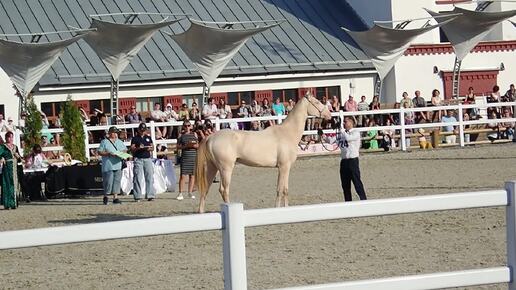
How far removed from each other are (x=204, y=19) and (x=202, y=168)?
2288 centimetres

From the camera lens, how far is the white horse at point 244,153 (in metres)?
17.5

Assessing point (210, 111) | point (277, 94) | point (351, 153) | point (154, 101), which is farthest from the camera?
point (277, 94)

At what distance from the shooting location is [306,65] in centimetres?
3959

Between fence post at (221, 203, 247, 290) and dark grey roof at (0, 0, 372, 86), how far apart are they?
3013 centimetres

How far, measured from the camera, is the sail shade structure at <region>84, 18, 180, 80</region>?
2855cm

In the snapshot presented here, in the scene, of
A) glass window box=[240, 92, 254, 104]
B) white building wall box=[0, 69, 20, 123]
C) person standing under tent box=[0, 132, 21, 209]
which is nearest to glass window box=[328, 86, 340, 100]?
glass window box=[240, 92, 254, 104]

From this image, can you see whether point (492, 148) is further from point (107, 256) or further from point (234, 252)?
point (234, 252)

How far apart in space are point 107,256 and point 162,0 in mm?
28296

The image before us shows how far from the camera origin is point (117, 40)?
1157 inches

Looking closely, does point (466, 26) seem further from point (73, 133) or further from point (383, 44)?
point (73, 133)

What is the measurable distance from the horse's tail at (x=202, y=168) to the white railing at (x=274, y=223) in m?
10.7

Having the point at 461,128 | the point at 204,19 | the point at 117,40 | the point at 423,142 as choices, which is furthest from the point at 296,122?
the point at 204,19

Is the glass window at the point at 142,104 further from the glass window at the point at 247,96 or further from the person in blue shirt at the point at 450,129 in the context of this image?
the person in blue shirt at the point at 450,129

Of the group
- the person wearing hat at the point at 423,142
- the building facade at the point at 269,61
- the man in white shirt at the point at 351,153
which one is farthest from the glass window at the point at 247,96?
the man in white shirt at the point at 351,153
